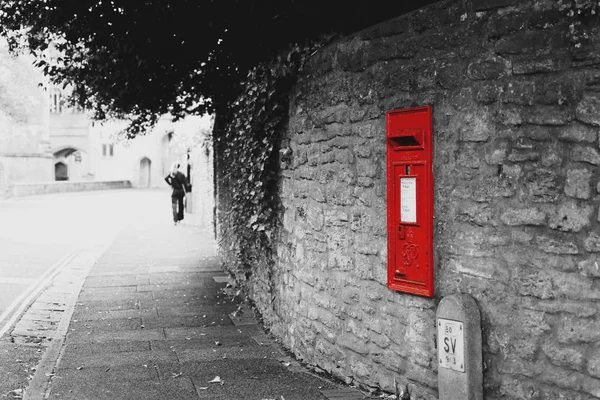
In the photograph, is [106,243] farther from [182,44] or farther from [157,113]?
[182,44]

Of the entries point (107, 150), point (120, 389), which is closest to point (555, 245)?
point (120, 389)

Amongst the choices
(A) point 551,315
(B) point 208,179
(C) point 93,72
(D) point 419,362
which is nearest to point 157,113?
(C) point 93,72

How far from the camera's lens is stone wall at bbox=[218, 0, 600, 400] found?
12.9ft

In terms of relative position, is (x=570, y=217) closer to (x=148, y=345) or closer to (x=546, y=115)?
(x=546, y=115)

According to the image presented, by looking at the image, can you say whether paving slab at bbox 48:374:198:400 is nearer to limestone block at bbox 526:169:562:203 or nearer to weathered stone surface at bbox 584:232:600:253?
limestone block at bbox 526:169:562:203

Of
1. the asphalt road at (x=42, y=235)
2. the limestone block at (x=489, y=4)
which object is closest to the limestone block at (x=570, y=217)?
the limestone block at (x=489, y=4)

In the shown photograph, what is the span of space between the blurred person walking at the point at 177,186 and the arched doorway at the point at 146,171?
4423 cm

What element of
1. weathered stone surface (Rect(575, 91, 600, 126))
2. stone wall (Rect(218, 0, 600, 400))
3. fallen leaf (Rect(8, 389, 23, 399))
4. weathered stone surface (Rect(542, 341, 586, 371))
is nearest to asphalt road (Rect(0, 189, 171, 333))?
fallen leaf (Rect(8, 389, 23, 399))

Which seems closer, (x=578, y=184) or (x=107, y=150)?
(x=578, y=184)

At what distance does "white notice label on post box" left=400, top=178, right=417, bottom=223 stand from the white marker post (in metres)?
0.62

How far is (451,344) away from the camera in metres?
4.54

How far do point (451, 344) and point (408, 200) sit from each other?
99 cm

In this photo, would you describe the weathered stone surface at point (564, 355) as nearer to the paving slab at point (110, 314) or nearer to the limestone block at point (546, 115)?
the limestone block at point (546, 115)

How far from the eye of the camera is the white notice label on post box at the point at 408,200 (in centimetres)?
484
